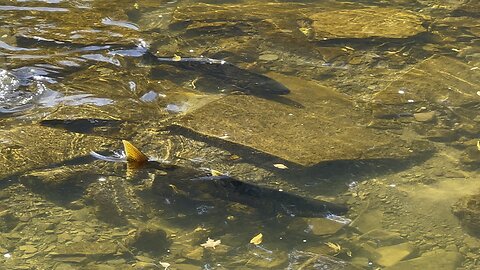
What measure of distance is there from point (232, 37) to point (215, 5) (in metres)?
0.87

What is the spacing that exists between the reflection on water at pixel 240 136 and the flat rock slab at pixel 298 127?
2 centimetres

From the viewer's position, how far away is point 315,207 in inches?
174

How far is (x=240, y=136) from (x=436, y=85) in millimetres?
1914

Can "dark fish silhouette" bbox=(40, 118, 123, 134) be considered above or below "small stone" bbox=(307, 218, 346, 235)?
above

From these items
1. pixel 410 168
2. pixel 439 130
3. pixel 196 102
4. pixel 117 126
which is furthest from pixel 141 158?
pixel 439 130

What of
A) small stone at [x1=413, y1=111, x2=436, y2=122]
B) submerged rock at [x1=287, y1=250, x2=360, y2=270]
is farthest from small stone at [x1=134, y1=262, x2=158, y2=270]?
small stone at [x1=413, y1=111, x2=436, y2=122]

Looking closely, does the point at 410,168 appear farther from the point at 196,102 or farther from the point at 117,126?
the point at 117,126

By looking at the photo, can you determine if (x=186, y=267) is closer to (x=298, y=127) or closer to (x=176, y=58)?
(x=298, y=127)

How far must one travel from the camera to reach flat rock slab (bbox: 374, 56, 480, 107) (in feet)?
18.9

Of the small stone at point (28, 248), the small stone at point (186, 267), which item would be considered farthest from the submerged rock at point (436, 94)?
the small stone at point (28, 248)

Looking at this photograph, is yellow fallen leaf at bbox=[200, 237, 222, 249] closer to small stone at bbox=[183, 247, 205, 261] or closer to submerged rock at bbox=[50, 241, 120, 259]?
small stone at bbox=[183, 247, 205, 261]

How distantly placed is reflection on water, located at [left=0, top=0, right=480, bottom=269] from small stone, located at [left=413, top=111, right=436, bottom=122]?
0.06 feet

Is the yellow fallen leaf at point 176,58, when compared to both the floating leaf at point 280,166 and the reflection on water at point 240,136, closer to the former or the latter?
the reflection on water at point 240,136

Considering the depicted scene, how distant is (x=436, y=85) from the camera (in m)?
5.96
